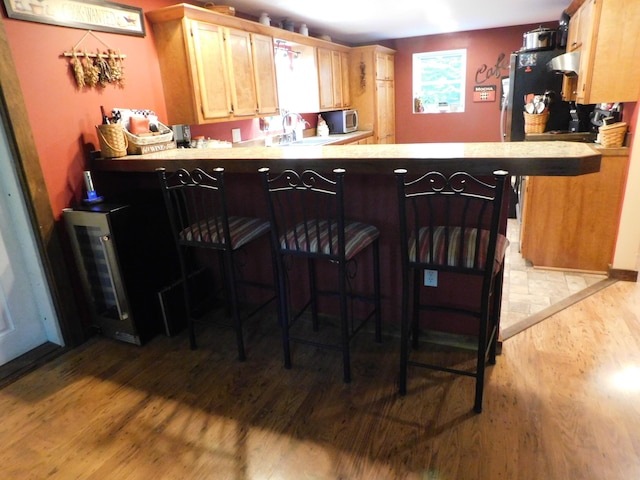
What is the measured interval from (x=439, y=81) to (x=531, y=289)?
4.38 metres

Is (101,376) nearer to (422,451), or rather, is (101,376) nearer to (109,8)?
(422,451)

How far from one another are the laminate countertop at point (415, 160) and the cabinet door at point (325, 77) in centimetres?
290

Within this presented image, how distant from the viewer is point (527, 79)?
161 inches

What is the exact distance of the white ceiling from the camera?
394 cm

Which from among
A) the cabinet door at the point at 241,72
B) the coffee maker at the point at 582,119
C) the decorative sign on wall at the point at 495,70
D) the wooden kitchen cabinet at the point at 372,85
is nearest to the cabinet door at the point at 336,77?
the wooden kitchen cabinet at the point at 372,85

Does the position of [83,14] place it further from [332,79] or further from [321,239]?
[332,79]

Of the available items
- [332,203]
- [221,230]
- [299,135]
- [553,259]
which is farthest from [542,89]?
[221,230]

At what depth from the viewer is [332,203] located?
2367mm

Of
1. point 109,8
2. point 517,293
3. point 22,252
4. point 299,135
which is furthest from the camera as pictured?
point 299,135

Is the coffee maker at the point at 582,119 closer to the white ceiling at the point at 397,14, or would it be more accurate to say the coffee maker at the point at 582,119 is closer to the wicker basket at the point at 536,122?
the wicker basket at the point at 536,122

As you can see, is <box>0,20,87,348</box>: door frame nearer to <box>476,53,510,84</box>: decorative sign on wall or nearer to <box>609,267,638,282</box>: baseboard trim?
<box>609,267,638,282</box>: baseboard trim

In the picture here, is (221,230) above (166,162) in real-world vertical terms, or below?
below

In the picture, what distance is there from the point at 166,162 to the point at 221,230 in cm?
52

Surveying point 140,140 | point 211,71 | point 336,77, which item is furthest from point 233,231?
point 336,77
